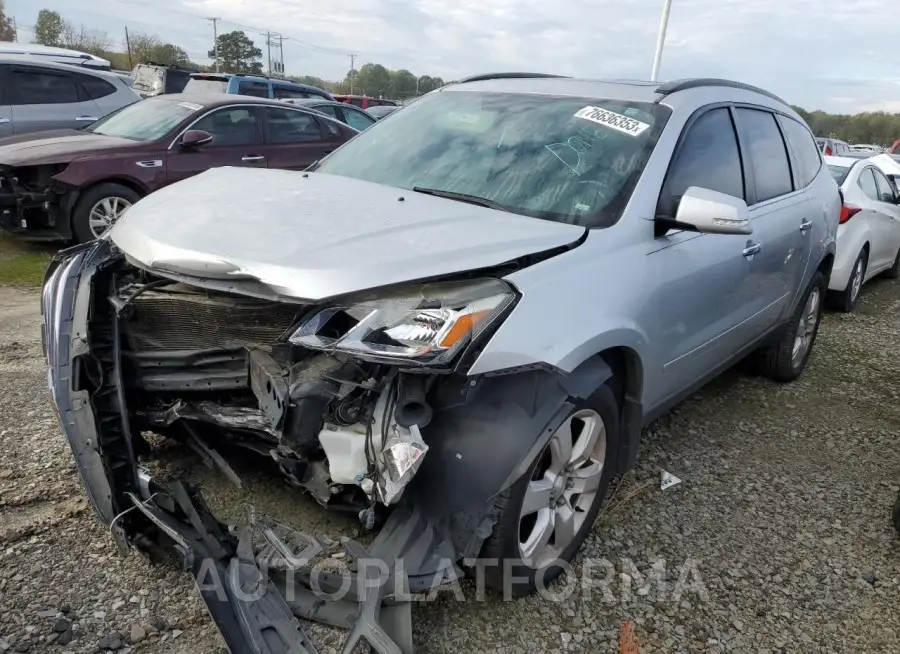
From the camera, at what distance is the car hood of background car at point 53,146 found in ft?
20.7

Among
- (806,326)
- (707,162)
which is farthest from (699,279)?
(806,326)

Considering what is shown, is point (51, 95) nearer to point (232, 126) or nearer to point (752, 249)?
point (232, 126)

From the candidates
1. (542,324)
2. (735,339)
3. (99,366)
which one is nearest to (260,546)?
(99,366)

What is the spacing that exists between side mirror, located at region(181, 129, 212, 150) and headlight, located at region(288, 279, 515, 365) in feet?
18.9

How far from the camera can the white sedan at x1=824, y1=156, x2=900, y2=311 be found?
22.0 feet

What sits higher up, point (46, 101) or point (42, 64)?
point (42, 64)

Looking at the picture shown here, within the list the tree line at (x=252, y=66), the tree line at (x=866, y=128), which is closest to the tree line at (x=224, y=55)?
the tree line at (x=252, y=66)

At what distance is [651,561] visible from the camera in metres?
2.74

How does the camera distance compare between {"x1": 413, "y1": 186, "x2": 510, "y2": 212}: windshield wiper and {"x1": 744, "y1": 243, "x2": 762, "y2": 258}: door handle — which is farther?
{"x1": 744, "y1": 243, "x2": 762, "y2": 258}: door handle

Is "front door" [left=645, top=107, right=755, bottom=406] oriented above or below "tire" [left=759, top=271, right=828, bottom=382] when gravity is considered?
above

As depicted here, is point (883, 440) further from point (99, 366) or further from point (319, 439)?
→ point (99, 366)

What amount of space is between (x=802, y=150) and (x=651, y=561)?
3.08 metres

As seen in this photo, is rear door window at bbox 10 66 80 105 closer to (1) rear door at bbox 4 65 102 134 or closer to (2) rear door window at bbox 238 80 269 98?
(1) rear door at bbox 4 65 102 134

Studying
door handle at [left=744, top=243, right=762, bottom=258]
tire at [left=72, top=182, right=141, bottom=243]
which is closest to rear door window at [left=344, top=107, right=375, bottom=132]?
tire at [left=72, top=182, right=141, bottom=243]
